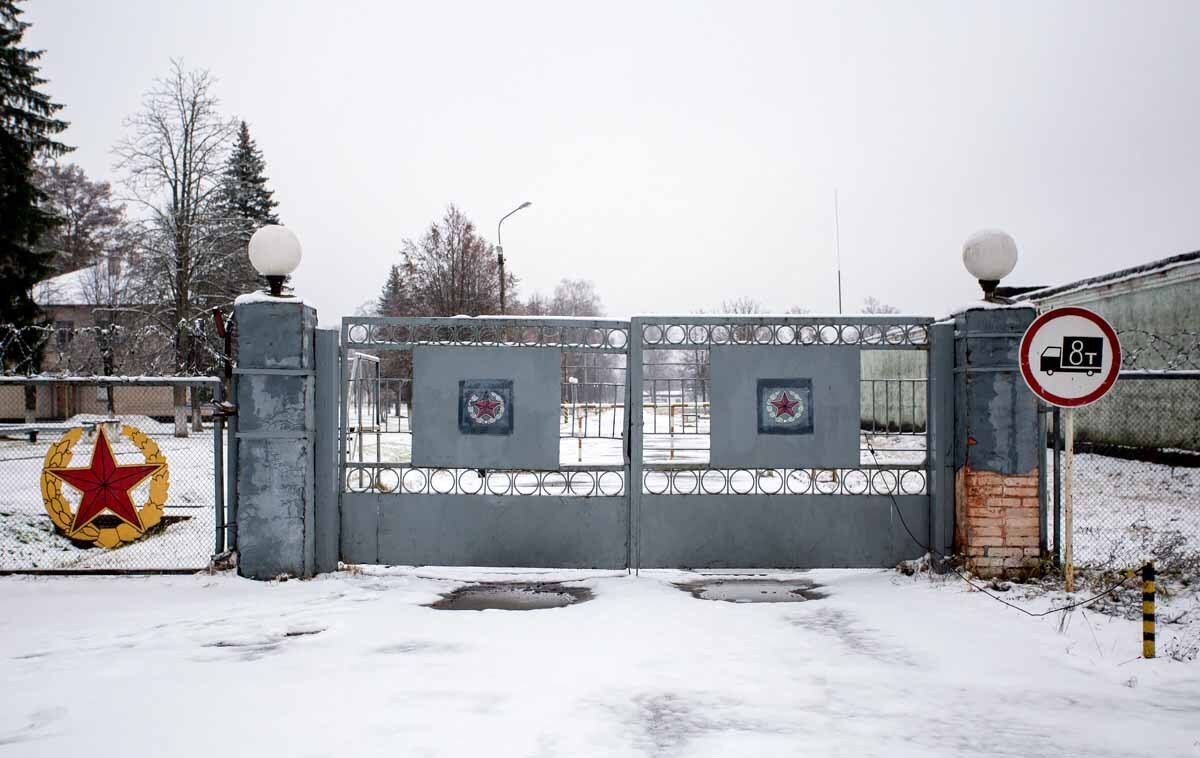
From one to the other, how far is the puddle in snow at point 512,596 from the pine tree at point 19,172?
25.6m

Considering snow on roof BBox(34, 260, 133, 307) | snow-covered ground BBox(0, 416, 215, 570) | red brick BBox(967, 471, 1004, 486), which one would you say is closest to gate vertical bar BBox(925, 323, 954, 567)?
red brick BBox(967, 471, 1004, 486)

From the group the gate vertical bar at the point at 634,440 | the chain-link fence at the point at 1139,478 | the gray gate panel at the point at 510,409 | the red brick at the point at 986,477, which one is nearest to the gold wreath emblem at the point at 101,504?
the gray gate panel at the point at 510,409

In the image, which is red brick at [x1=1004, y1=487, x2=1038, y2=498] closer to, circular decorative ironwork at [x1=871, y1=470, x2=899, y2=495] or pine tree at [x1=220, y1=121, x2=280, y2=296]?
circular decorative ironwork at [x1=871, y1=470, x2=899, y2=495]

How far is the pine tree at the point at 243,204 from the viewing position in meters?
31.1

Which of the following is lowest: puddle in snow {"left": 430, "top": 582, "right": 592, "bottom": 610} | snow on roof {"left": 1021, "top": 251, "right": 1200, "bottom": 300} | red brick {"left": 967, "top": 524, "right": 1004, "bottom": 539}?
puddle in snow {"left": 430, "top": 582, "right": 592, "bottom": 610}

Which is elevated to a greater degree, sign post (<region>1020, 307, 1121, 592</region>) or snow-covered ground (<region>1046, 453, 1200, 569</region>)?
sign post (<region>1020, 307, 1121, 592</region>)

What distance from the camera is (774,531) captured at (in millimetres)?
8109

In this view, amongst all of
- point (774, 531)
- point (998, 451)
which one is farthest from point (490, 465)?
point (998, 451)

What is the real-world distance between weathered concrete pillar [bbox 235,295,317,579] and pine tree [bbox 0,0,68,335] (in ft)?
78.0

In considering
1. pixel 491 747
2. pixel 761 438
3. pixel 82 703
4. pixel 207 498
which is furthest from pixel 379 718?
pixel 207 498

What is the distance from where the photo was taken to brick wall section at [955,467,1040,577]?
25.3ft

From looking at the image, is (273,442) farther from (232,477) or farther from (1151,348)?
(1151,348)

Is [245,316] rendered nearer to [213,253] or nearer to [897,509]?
[897,509]

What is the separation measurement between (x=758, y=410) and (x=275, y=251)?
4977mm
